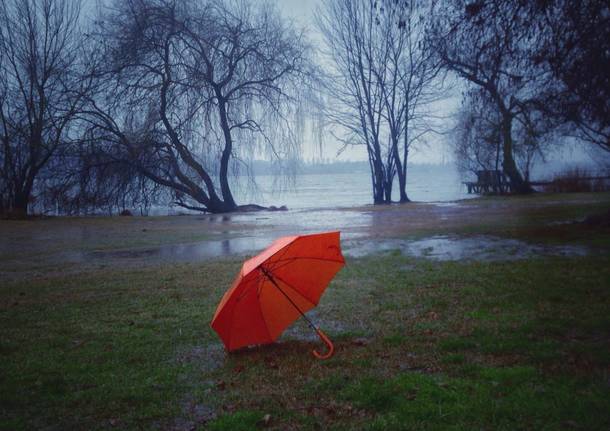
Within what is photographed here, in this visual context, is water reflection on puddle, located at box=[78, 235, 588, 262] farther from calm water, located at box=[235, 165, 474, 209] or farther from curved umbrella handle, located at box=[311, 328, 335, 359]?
calm water, located at box=[235, 165, 474, 209]

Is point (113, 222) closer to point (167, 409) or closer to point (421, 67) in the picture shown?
point (421, 67)

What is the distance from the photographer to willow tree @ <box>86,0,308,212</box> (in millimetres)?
21188

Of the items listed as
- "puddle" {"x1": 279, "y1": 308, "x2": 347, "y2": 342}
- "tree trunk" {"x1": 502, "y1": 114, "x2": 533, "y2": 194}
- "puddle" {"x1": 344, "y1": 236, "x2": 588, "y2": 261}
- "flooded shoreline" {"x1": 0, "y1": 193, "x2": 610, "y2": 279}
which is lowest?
"puddle" {"x1": 279, "y1": 308, "x2": 347, "y2": 342}

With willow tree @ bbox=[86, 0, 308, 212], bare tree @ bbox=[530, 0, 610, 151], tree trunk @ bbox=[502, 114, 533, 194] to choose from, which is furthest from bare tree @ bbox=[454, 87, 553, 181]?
bare tree @ bbox=[530, 0, 610, 151]

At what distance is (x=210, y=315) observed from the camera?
230 inches

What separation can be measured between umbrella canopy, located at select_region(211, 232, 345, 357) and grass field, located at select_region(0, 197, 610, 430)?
0.80 feet

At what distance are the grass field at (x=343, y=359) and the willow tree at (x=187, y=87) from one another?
15.0 metres

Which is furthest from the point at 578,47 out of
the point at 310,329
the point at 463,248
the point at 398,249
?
the point at 310,329

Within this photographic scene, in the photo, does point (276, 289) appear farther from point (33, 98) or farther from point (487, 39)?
point (33, 98)

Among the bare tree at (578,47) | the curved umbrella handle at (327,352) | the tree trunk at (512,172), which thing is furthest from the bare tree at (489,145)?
the curved umbrella handle at (327,352)

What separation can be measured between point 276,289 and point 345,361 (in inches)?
35.0

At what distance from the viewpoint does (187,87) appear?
21.3 metres

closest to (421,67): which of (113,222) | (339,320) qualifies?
(339,320)

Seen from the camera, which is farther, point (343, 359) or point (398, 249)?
point (398, 249)
